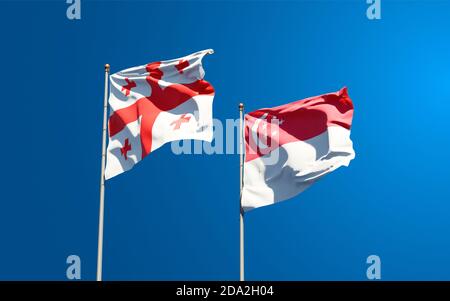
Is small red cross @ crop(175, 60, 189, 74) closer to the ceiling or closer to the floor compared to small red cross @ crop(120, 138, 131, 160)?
closer to the ceiling

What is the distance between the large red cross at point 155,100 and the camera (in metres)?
26.2

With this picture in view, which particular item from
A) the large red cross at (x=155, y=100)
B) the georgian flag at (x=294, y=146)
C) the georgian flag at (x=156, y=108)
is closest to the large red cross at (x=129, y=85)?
the georgian flag at (x=156, y=108)

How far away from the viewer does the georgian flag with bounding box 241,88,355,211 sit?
26469 millimetres

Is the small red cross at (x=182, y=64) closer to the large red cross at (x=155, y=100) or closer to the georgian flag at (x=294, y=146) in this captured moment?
the large red cross at (x=155, y=100)

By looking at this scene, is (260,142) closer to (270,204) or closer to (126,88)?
(270,204)

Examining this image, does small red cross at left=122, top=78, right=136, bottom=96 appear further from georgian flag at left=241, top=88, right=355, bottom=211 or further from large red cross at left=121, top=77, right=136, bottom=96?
georgian flag at left=241, top=88, right=355, bottom=211

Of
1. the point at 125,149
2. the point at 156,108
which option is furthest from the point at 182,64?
the point at 125,149

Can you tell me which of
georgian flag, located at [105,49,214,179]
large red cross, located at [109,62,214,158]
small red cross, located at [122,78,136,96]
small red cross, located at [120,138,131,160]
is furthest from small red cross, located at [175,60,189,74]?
small red cross, located at [120,138,131,160]

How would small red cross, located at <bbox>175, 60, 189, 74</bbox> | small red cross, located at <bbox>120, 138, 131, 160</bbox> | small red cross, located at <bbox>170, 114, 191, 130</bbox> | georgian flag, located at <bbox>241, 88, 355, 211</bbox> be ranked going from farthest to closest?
small red cross, located at <bbox>175, 60, 189, 74</bbox> < georgian flag, located at <bbox>241, 88, 355, 211</bbox> < small red cross, located at <bbox>170, 114, 191, 130</bbox> < small red cross, located at <bbox>120, 138, 131, 160</bbox>

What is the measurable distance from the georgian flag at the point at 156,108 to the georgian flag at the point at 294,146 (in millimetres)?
2150

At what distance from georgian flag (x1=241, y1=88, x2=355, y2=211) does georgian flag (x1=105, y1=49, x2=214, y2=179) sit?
2.15 m

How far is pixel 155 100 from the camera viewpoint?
1050 inches
